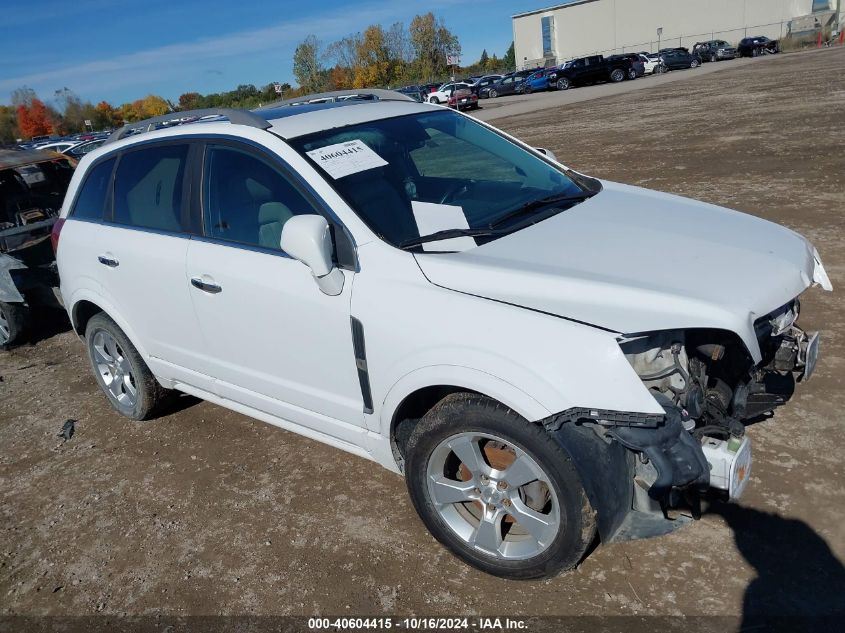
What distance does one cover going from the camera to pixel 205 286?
3439 millimetres

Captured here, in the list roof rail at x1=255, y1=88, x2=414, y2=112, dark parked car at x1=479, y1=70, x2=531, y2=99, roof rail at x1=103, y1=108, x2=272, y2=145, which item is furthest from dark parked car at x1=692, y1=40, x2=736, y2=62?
roof rail at x1=103, y1=108, x2=272, y2=145

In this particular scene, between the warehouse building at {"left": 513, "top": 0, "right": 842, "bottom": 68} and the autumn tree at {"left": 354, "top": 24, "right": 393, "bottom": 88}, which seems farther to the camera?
the autumn tree at {"left": 354, "top": 24, "right": 393, "bottom": 88}

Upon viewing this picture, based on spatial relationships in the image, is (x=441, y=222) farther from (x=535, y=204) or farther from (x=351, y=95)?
(x=351, y=95)

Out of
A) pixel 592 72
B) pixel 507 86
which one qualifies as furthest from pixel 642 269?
pixel 507 86

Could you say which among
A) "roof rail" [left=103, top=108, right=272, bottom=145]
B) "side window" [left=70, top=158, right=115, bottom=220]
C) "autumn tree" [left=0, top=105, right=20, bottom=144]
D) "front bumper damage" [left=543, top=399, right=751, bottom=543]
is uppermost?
"autumn tree" [left=0, top=105, right=20, bottom=144]

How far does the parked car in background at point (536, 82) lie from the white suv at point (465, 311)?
4047cm

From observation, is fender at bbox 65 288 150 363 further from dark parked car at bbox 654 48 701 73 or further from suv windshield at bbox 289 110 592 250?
dark parked car at bbox 654 48 701 73

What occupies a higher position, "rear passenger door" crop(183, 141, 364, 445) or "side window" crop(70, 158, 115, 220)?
"side window" crop(70, 158, 115, 220)

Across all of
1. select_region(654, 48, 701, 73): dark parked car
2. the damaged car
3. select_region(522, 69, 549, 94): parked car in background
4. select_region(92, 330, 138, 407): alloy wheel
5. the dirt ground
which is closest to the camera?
the dirt ground

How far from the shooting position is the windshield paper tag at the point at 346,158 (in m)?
3.13

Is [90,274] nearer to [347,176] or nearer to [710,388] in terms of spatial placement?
[347,176]

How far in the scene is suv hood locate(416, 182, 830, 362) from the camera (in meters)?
2.37

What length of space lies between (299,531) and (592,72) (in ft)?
135

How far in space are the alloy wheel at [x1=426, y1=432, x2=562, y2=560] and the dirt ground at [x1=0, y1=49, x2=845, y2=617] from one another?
19 cm
